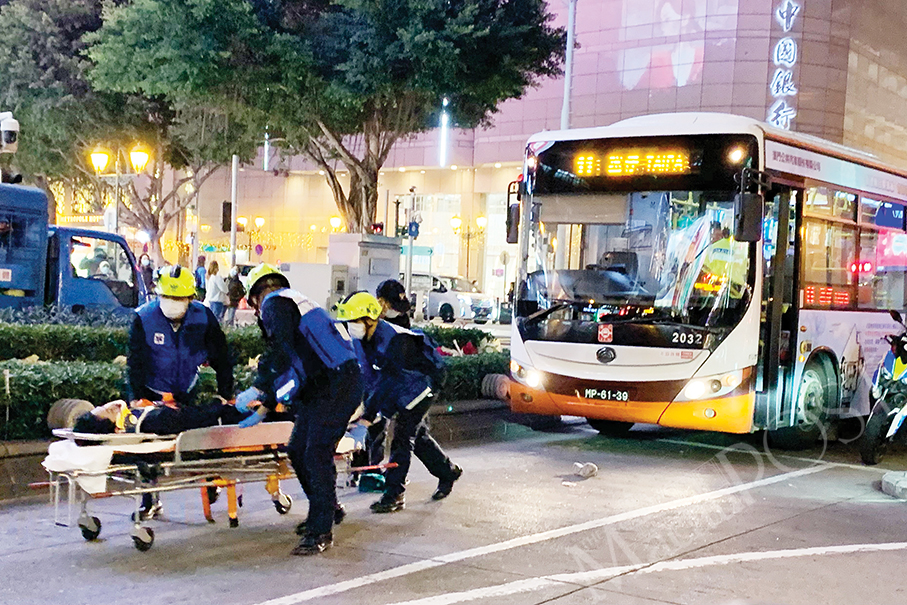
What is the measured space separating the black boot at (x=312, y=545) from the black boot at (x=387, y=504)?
4.55ft

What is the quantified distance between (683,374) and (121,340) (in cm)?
601

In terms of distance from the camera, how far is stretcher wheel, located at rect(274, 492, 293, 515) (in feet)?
26.5

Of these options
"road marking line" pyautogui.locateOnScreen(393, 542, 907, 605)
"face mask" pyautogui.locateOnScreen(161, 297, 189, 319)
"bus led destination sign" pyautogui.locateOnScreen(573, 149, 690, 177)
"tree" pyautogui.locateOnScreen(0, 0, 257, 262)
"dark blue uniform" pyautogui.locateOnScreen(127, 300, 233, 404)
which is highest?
"tree" pyautogui.locateOnScreen(0, 0, 257, 262)

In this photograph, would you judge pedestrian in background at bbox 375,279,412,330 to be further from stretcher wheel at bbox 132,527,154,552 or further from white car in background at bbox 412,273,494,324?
white car in background at bbox 412,273,494,324

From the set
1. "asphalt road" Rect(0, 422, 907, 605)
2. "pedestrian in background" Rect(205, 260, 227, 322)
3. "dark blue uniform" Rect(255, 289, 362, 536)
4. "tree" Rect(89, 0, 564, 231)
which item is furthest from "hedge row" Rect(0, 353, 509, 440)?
"tree" Rect(89, 0, 564, 231)

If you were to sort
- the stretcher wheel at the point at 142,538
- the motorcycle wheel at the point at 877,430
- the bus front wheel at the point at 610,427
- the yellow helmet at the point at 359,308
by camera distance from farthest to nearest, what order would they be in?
the bus front wheel at the point at 610,427
the motorcycle wheel at the point at 877,430
the yellow helmet at the point at 359,308
the stretcher wheel at the point at 142,538

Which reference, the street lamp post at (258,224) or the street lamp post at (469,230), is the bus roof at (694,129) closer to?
the street lamp post at (469,230)

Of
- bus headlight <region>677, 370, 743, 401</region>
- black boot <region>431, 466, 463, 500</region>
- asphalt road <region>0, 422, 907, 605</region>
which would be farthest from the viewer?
bus headlight <region>677, 370, 743, 401</region>

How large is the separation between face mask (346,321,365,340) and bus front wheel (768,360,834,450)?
214 inches

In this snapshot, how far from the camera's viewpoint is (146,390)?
755 cm

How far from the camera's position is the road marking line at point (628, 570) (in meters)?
6.08

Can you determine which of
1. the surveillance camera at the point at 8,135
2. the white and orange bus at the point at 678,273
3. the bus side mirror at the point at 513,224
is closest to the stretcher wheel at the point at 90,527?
the white and orange bus at the point at 678,273

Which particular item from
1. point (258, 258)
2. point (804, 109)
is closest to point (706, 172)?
point (804, 109)

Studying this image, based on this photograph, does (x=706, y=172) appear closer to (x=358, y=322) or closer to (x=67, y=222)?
(x=358, y=322)
